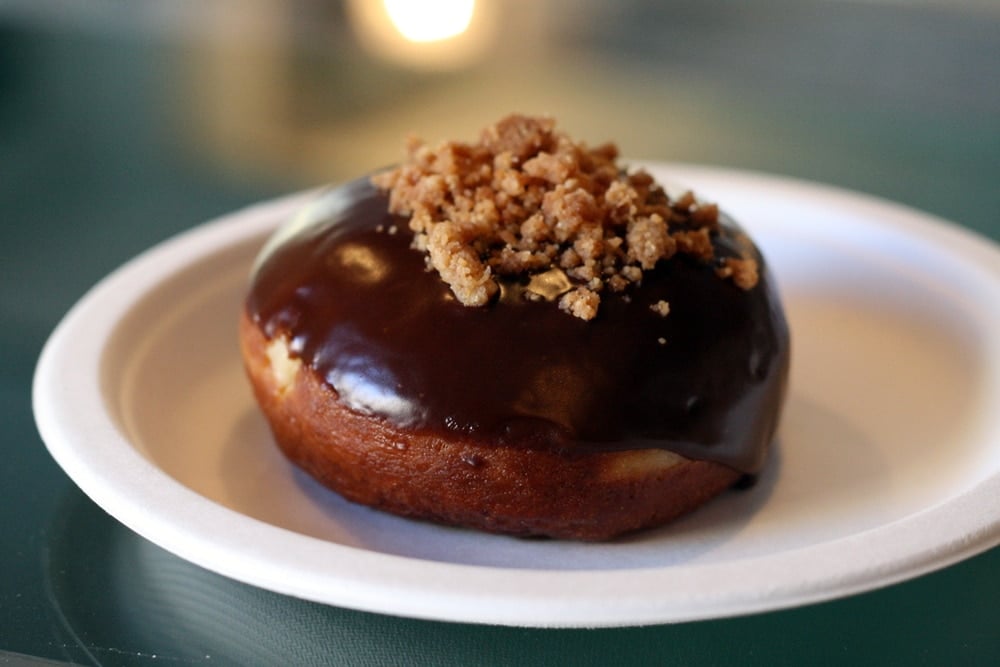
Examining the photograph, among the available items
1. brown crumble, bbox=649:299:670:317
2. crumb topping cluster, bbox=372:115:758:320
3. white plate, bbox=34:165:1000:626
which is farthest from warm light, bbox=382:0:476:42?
brown crumble, bbox=649:299:670:317

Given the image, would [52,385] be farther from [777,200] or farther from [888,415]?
[777,200]

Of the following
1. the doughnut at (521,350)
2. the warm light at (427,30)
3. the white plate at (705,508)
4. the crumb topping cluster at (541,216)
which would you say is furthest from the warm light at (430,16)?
the doughnut at (521,350)

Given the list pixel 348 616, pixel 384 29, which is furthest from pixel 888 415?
pixel 384 29

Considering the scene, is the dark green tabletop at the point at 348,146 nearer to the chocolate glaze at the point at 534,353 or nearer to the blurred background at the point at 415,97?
the blurred background at the point at 415,97

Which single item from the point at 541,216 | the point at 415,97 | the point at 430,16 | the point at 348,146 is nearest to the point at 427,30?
the point at 430,16

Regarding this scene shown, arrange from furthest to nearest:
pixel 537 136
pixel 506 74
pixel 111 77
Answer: pixel 506 74
pixel 111 77
pixel 537 136
